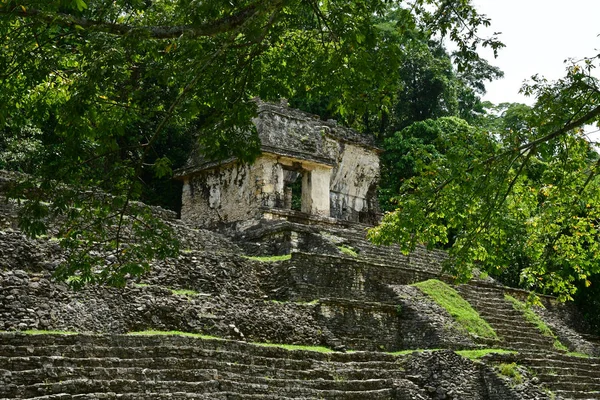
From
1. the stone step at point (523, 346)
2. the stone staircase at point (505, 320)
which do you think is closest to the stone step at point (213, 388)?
the stone step at point (523, 346)

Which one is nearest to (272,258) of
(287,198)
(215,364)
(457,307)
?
(457,307)

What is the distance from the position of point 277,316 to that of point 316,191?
6657 millimetres

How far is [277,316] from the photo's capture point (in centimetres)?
1239

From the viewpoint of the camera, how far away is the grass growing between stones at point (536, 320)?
16.3 m

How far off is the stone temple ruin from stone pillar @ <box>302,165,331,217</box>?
1.1 inches

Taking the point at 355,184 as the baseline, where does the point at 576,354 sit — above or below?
below

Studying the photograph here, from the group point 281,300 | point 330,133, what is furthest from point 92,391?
point 330,133

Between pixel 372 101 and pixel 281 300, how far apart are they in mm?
5887

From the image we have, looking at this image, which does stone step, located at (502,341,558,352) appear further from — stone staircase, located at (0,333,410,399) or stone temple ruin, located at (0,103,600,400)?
stone staircase, located at (0,333,410,399)

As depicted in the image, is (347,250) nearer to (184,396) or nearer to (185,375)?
(185,375)

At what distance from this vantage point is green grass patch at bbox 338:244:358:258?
52.0 feet

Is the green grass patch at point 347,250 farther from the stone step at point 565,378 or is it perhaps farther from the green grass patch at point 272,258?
the stone step at point 565,378

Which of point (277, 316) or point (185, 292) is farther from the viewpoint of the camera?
point (277, 316)

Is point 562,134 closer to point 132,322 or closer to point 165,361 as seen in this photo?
point 165,361
